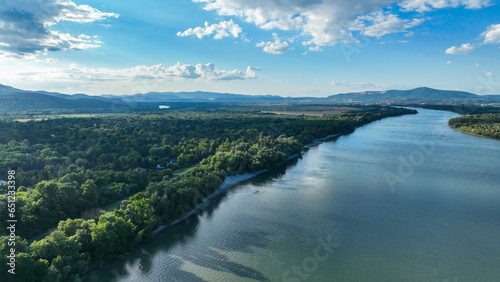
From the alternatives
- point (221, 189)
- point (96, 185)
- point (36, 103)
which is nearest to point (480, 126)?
point (221, 189)

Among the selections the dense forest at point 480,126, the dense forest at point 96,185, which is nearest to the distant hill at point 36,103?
the dense forest at point 96,185

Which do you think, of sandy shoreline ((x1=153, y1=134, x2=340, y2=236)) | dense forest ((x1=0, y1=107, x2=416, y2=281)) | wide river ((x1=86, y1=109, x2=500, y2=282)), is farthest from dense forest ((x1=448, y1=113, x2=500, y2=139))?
sandy shoreline ((x1=153, y1=134, x2=340, y2=236))

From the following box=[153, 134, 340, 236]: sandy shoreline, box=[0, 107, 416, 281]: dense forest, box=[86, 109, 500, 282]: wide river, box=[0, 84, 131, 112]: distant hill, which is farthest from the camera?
box=[0, 84, 131, 112]: distant hill

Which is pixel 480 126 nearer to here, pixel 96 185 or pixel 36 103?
pixel 96 185

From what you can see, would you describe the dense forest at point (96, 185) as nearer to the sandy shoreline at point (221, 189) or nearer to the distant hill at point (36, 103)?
the sandy shoreline at point (221, 189)

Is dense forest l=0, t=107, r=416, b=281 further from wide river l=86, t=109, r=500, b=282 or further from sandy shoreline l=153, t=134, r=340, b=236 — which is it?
wide river l=86, t=109, r=500, b=282

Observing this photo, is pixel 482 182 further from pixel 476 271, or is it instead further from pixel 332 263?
pixel 332 263
